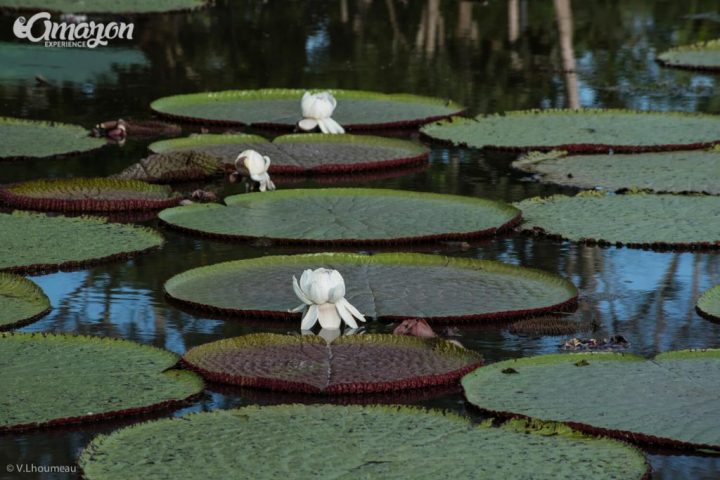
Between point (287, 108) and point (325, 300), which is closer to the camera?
point (325, 300)

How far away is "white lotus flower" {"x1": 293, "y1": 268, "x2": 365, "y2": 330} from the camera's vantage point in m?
5.35

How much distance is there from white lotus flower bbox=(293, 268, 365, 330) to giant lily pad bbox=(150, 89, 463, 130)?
4.11 meters

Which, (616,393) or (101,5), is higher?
(101,5)

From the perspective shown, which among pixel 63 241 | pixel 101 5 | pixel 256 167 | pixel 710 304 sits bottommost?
pixel 710 304

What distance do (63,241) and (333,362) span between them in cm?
200

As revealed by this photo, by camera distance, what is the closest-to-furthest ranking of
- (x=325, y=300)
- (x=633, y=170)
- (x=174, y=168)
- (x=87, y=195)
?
1. (x=325, y=300)
2. (x=87, y=195)
3. (x=174, y=168)
4. (x=633, y=170)

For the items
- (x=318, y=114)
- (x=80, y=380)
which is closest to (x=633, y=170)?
(x=318, y=114)

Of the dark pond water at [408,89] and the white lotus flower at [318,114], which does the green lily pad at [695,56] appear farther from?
the white lotus flower at [318,114]

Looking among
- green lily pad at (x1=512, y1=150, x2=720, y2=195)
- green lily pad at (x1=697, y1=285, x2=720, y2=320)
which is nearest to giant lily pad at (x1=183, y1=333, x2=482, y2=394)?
green lily pad at (x1=697, y1=285, x2=720, y2=320)

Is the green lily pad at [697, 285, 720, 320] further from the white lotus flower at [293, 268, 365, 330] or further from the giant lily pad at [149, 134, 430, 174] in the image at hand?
the giant lily pad at [149, 134, 430, 174]

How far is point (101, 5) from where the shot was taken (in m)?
14.9

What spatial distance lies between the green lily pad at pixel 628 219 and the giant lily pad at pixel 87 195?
180cm

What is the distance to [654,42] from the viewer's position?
543 inches

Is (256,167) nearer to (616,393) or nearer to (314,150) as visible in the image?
(314,150)
